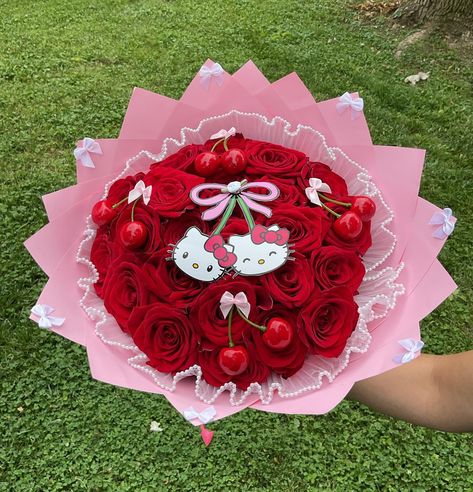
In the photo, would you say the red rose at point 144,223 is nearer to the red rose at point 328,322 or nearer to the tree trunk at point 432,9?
the red rose at point 328,322

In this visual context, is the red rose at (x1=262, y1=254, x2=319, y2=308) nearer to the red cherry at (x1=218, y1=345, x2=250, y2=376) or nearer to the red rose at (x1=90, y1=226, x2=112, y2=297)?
the red cherry at (x1=218, y1=345, x2=250, y2=376)

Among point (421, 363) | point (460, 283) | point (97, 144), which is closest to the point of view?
point (421, 363)

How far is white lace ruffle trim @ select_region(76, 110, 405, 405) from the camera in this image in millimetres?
1046

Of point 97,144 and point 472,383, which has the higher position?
point 97,144

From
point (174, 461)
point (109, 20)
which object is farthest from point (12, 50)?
point (174, 461)

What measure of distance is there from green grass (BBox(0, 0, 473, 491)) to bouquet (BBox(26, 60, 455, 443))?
1.37 metres

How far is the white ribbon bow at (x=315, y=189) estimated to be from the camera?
1158 millimetres

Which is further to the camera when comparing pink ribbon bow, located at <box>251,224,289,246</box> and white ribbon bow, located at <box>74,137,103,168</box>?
white ribbon bow, located at <box>74,137,103,168</box>

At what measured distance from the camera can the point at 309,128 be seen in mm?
1322

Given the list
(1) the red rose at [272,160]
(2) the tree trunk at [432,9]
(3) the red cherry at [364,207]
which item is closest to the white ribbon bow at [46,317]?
(1) the red rose at [272,160]

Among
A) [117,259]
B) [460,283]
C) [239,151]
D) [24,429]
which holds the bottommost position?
[24,429]

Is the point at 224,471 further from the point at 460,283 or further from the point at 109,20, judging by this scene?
the point at 109,20

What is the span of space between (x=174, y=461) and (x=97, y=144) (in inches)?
58.7

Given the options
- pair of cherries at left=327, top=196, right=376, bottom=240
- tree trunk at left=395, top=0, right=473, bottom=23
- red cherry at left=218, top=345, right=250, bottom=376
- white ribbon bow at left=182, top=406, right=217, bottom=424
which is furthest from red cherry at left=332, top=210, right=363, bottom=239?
tree trunk at left=395, top=0, right=473, bottom=23
